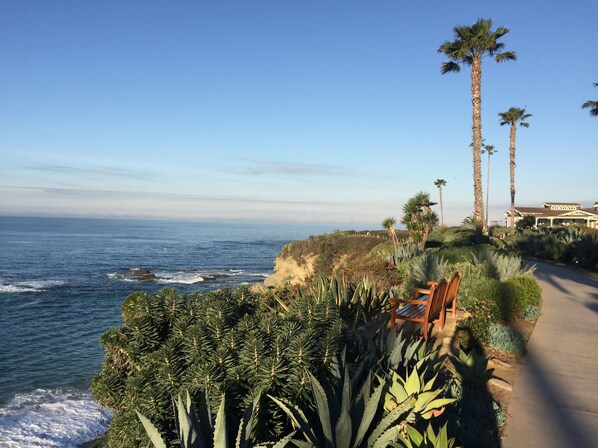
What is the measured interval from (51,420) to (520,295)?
12986 millimetres

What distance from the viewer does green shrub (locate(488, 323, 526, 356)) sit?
6738 mm

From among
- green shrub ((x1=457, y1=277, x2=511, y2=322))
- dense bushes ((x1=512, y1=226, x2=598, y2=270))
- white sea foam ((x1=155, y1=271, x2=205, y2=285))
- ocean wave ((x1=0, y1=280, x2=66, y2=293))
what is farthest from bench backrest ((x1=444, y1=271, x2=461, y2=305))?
ocean wave ((x1=0, y1=280, x2=66, y2=293))

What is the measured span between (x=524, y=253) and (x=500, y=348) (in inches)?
815

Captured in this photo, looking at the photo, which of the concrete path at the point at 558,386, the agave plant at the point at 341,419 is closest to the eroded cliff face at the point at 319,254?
→ the concrete path at the point at 558,386

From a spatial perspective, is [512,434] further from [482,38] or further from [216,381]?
[482,38]

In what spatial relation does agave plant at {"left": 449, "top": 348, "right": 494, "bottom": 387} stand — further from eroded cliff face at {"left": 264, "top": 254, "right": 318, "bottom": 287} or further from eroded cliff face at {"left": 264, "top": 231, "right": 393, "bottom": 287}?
eroded cliff face at {"left": 264, "top": 254, "right": 318, "bottom": 287}

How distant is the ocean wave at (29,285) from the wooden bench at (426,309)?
119ft

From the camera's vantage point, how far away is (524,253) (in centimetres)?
2503

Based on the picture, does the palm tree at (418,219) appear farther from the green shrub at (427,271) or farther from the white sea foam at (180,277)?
the white sea foam at (180,277)

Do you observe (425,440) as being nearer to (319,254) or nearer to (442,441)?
(442,441)

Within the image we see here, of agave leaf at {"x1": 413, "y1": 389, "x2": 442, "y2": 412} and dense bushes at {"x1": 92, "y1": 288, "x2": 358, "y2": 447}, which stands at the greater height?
dense bushes at {"x1": 92, "y1": 288, "x2": 358, "y2": 447}

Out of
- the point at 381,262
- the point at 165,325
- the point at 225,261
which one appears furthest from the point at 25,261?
the point at 165,325

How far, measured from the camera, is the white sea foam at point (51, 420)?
11.5 meters

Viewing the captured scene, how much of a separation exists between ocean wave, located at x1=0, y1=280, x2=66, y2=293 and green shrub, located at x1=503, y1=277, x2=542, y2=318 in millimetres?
36616
